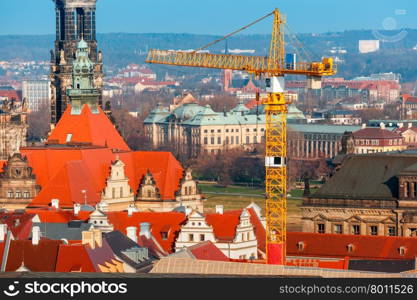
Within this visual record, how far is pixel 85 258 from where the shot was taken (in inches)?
2741

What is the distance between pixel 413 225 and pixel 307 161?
326ft

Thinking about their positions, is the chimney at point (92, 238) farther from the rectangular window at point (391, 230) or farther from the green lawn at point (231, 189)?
the green lawn at point (231, 189)

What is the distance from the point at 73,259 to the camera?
69.5 metres

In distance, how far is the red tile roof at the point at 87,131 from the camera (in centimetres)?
11088

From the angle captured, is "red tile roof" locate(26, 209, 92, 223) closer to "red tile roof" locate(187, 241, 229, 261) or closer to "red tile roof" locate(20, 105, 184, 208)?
"red tile roof" locate(20, 105, 184, 208)

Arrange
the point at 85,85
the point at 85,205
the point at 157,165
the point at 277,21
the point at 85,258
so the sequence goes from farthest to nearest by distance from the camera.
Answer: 1. the point at 85,85
2. the point at 157,165
3. the point at 85,205
4. the point at 277,21
5. the point at 85,258

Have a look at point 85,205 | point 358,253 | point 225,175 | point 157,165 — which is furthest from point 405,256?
point 225,175

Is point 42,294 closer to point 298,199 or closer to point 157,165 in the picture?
point 157,165

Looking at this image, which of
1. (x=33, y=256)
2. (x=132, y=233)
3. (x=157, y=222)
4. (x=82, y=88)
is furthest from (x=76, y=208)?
(x=82, y=88)

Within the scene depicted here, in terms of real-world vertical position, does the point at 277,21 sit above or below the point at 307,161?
above

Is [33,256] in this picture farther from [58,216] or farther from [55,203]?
[55,203]

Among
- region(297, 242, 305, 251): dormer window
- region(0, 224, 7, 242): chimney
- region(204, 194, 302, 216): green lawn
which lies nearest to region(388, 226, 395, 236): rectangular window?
region(297, 242, 305, 251): dormer window

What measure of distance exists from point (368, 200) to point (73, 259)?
84.4 ft

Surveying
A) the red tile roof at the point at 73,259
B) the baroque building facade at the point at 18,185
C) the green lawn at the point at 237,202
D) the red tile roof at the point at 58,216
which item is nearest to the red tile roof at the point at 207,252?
the red tile roof at the point at 73,259
